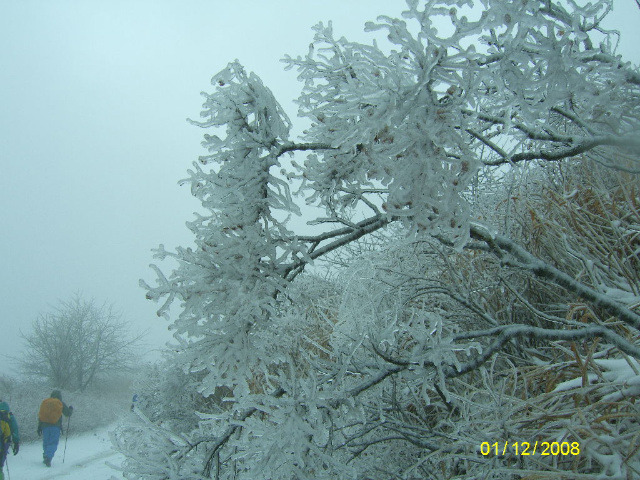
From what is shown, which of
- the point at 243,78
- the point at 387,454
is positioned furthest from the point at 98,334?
the point at 243,78

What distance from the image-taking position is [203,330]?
1915mm

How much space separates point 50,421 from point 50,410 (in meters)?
0.55

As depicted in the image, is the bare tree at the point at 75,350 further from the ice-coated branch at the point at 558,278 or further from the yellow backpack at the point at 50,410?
the ice-coated branch at the point at 558,278

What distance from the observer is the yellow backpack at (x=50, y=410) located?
12.5m

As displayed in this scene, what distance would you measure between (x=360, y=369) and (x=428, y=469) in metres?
2.31

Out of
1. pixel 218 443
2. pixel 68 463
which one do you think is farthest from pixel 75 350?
pixel 218 443

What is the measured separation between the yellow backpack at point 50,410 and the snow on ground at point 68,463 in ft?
4.99

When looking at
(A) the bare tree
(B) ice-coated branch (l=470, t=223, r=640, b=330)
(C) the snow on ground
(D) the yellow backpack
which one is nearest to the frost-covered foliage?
(B) ice-coated branch (l=470, t=223, r=640, b=330)

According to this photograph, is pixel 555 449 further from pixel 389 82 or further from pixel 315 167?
pixel 389 82

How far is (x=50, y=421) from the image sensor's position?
12836 mm
